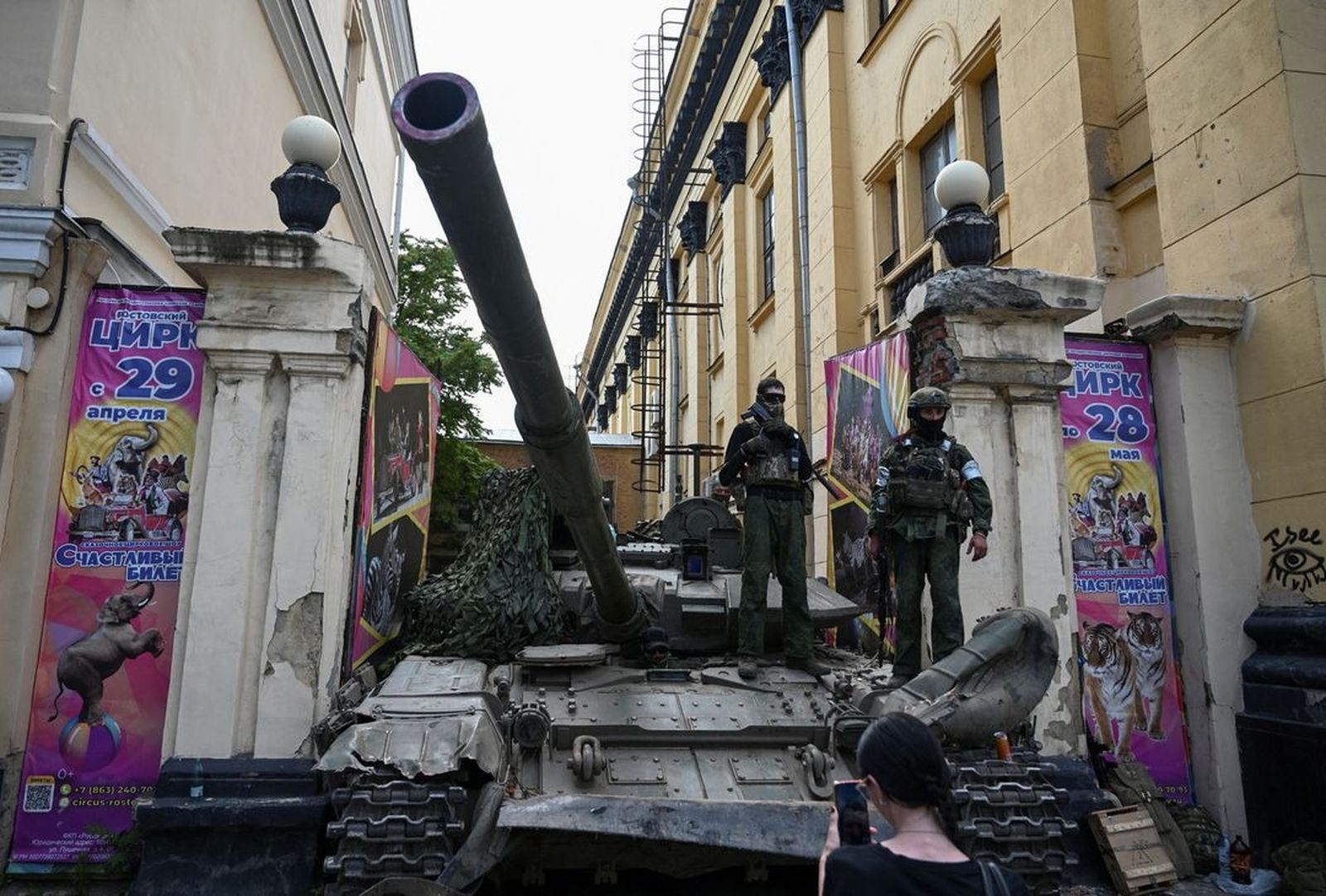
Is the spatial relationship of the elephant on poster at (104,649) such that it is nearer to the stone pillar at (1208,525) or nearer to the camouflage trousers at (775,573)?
the camouflage trousers at (775,573)

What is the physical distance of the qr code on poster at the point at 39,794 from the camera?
530 cm

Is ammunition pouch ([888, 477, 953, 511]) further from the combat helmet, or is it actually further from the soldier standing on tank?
the soldier standing on tank

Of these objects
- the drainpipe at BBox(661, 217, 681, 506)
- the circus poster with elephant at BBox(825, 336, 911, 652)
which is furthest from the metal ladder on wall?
the circus poster with elephant at BBox(825, 336, 911, 652)

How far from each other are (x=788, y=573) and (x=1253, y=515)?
299 centimetres

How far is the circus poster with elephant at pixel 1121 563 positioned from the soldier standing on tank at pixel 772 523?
1.81 meters

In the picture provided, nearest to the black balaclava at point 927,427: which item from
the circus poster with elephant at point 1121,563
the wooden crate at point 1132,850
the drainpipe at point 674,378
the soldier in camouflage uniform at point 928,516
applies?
the soldier in camouflage uniform at point 928,516

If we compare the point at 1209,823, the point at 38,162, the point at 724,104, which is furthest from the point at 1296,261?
the point at 724,104

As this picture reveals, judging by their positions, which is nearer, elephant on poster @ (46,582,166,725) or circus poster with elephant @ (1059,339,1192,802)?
elephant on poster @ (46,582,166,725)

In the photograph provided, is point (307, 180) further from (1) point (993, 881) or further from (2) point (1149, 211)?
(2) point (1149, 211)

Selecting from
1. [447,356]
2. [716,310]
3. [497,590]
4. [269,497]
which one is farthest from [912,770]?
[716,310]

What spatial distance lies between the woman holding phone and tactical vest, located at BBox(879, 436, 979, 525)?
3209mm

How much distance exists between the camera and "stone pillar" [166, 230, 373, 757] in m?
5.39

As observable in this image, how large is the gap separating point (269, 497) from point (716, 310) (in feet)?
47.8

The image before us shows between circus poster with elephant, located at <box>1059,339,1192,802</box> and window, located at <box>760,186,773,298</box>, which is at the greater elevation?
window, located at <box>760,186,773,298</box>
